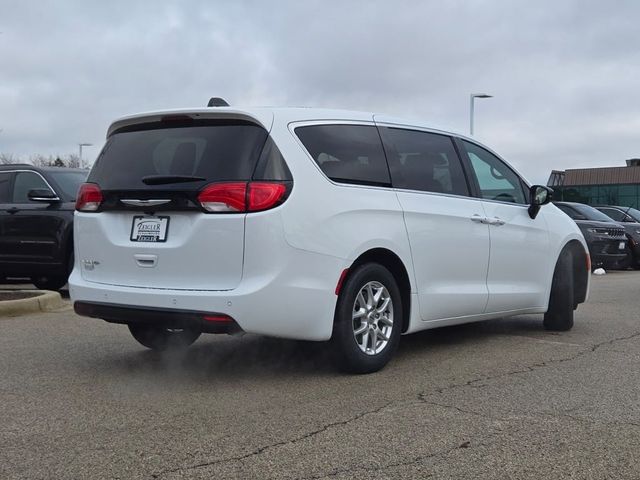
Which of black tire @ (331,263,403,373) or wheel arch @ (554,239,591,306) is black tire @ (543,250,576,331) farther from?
black tire @ (331,263,403,373)

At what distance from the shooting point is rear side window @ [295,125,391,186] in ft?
17.3

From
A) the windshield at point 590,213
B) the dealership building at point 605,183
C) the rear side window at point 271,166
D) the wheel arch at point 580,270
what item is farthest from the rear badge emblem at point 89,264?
the dealership building at point 605,183

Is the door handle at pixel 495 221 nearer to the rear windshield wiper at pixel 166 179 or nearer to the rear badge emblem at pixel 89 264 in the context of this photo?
the rear windshield wiper at pixel 166 179

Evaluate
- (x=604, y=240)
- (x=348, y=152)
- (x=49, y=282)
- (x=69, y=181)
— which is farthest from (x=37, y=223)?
(x=604, y=240)

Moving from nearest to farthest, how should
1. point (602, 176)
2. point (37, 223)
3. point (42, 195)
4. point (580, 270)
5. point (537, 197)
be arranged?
point (537, 197) → point (580, 270) → point (42, 195) → point (37, 223) → point (602, 176)

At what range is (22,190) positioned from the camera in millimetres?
10750

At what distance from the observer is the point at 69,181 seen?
1068cm

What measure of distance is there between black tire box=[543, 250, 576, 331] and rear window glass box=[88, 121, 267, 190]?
365 cm

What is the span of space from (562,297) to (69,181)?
665cm

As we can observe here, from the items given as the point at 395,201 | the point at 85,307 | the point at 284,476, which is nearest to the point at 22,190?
the point at 85,307

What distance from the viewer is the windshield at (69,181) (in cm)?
1045

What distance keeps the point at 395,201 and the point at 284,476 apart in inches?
104

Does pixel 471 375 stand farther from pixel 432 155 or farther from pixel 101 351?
pixel 101 351

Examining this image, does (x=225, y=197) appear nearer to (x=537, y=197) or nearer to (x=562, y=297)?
(x=537, y=197)
